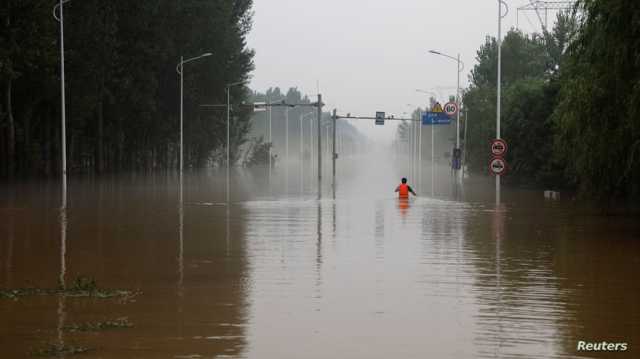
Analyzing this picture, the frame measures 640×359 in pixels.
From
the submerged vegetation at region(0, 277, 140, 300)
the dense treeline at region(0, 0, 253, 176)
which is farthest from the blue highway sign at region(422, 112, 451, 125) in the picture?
the submerged vegetation at region(0, 277, 140, 300)

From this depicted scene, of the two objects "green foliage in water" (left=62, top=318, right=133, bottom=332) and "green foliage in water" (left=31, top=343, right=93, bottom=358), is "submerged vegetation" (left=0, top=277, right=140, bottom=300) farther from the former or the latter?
"green foliage in water" (left=31, top=343, right=93, bottom=358)

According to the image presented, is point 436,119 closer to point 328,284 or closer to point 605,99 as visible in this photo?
point 605,99

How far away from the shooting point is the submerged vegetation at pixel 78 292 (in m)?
15.1

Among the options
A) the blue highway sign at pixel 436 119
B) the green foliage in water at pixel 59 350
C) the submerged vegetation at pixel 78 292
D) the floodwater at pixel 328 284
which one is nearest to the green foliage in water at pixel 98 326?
the floodwater at pixel 328 284

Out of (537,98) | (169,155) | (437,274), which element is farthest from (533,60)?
(437,274)

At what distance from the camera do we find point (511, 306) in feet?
46.9

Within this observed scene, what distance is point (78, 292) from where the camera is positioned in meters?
15.4

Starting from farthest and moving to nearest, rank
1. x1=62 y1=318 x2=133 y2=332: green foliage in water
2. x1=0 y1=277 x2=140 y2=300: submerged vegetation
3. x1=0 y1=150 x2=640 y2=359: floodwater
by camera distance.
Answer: x1=0 y1=277 x2=140 y2=300: submerged vegetation < x1=62 y1=318 x2=133 y2=332: green foliage in water < x1=0 y1=150 x2=640 y2=359: floodwater

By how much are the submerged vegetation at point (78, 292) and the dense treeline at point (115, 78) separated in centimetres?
3744

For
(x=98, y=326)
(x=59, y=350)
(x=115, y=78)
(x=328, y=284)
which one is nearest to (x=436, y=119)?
(x=115, y=78)

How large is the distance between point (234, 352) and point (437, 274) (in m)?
7.65

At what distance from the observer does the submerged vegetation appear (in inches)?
593

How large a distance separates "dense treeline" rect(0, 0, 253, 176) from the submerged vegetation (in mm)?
37445

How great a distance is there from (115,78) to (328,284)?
185 ft
